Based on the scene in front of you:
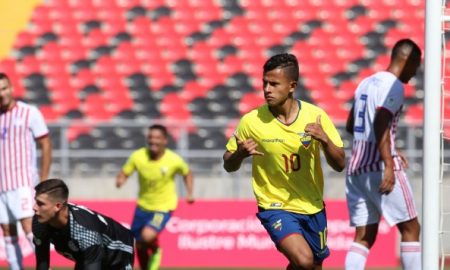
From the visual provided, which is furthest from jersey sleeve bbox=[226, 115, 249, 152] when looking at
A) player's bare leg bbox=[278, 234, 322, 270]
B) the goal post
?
the goal post

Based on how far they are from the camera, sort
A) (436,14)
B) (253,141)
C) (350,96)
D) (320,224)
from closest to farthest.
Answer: (436,14) < (253,141) < (320,224) < (350,96)

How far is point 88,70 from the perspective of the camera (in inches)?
691

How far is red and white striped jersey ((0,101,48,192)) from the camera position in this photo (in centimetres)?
944


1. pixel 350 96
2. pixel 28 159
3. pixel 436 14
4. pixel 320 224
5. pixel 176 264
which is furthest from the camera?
pixel 350 96

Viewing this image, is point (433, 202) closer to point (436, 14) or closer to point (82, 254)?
point (436, 14)

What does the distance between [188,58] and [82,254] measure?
1154 cm

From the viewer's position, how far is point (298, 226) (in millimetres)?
6914

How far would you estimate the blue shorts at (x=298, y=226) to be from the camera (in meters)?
6.85

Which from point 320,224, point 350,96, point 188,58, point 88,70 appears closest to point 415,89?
point 350,96

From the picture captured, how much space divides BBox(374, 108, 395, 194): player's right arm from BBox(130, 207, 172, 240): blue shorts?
4223 millimetres

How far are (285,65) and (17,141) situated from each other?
3.53 meters

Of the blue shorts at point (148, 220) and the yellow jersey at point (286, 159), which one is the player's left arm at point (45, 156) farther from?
the yellow jersey at point (286, 159)

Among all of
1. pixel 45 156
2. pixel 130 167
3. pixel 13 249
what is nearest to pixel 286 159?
pixel 45 156

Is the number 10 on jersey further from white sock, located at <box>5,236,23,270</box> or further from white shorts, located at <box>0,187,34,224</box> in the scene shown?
white sock, located at <box>5,236,23,270</box>
